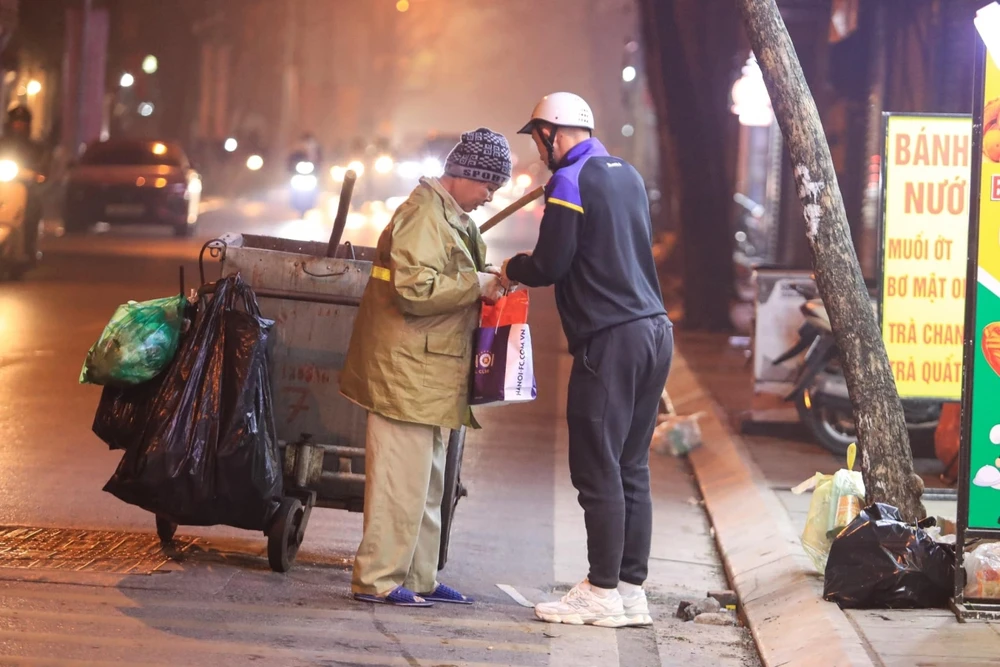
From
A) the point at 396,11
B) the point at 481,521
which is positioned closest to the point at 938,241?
the point at 481,521

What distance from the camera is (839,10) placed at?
1437 centimetres

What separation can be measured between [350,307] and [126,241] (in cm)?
1930

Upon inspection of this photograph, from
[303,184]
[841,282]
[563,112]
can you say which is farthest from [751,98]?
[563,112]

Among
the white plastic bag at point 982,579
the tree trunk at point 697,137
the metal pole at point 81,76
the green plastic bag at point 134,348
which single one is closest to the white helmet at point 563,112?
the green plastic bag at point 134,348

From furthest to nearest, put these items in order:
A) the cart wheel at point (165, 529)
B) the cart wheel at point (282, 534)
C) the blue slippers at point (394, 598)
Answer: the cart wheel at point (165, 529), the cart wheel at point (282, 534), the blue slippers at point (394, 598)

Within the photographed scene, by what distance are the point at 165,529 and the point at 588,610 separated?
1.95m

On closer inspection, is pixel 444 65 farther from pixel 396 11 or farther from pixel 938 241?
pixel 938 241

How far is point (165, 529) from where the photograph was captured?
19.8 feet

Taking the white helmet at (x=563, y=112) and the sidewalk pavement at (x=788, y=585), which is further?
the white helmet at (x=563, y=112)

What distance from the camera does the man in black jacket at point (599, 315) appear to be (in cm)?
512

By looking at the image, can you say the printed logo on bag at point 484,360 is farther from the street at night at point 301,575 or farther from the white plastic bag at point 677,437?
the white plastic bag at point 677,437

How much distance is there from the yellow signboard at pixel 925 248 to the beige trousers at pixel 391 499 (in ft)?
10.3

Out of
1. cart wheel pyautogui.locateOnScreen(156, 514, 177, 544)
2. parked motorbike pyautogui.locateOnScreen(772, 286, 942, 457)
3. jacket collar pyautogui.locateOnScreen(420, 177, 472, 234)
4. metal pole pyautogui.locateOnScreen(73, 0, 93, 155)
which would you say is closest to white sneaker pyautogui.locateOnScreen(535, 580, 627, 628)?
jacket collar pyautogui.locateOnScreen(420, 177, 472, 234)

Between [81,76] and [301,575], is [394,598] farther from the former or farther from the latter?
[81,76]
